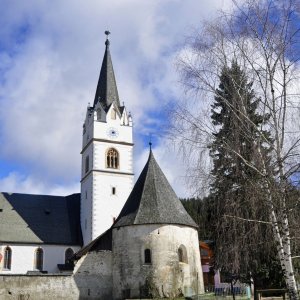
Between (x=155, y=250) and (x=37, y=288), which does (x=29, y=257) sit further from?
(x=155, y=250)

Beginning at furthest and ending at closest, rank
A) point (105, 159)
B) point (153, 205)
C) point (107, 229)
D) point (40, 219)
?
point (105, 159), point (40, 219), point (107, 229), point (153, 205)

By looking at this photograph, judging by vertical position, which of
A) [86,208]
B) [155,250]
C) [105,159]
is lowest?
[155,250]

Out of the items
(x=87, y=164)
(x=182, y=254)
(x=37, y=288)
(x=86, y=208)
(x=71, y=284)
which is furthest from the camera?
(x=87, y=164)

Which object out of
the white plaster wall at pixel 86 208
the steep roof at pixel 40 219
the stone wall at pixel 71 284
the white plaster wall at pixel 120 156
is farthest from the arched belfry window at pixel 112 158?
the stone wall at pixel 71 284

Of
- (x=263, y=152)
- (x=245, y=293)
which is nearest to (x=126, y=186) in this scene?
(x=245, y=293)

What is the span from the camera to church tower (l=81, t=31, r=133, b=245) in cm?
4147

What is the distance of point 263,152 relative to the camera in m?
14.2

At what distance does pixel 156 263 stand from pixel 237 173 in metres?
17.0

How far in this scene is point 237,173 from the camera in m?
13.9

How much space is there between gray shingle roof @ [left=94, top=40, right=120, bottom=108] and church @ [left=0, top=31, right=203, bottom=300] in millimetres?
107

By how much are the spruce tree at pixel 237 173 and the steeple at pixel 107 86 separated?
31647 mm

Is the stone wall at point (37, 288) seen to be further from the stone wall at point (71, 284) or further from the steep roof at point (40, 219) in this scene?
the steep roof at point (40, 219)

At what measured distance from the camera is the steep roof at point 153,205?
30.6 metres

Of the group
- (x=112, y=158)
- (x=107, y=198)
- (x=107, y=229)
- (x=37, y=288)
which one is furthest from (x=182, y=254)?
(x=112, y=158)
